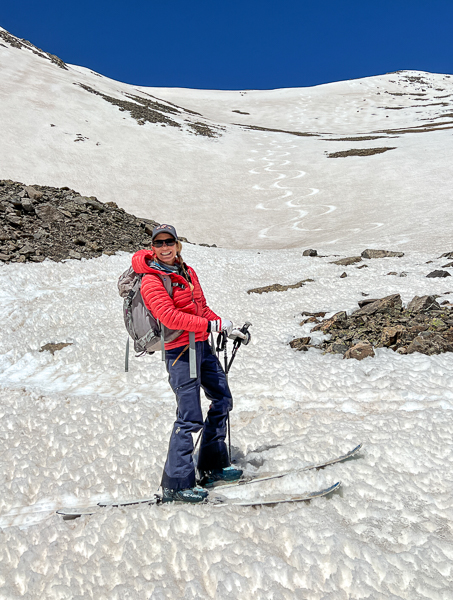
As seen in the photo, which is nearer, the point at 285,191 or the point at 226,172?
the point at 285,191

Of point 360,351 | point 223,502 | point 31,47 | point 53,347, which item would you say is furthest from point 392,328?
point 31,47

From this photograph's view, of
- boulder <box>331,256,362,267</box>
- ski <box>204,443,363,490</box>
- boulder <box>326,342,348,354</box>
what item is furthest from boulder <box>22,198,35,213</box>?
ski <box>204,443,363,490</box>

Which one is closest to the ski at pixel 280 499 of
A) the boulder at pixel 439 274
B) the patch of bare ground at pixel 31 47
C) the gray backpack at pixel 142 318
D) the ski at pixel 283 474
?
the ski at pixel 283 474

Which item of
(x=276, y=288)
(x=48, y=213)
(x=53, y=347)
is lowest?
(x=53, y=347)

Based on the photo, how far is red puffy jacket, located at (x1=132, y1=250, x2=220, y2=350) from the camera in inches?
133

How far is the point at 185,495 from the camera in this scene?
356cm

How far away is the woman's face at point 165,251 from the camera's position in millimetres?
3572

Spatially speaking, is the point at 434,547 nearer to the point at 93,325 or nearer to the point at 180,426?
the point at 180,426

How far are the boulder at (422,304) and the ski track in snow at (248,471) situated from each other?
0.85m

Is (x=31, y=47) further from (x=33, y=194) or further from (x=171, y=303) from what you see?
(x=171, y=303)

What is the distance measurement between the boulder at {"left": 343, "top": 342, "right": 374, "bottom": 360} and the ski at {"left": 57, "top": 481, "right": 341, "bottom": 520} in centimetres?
322

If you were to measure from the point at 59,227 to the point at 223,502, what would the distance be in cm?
1420

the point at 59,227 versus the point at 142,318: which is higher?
the point at 59,227

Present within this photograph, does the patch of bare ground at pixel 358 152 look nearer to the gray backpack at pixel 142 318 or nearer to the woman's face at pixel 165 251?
the woman's face at pixel 165 251
